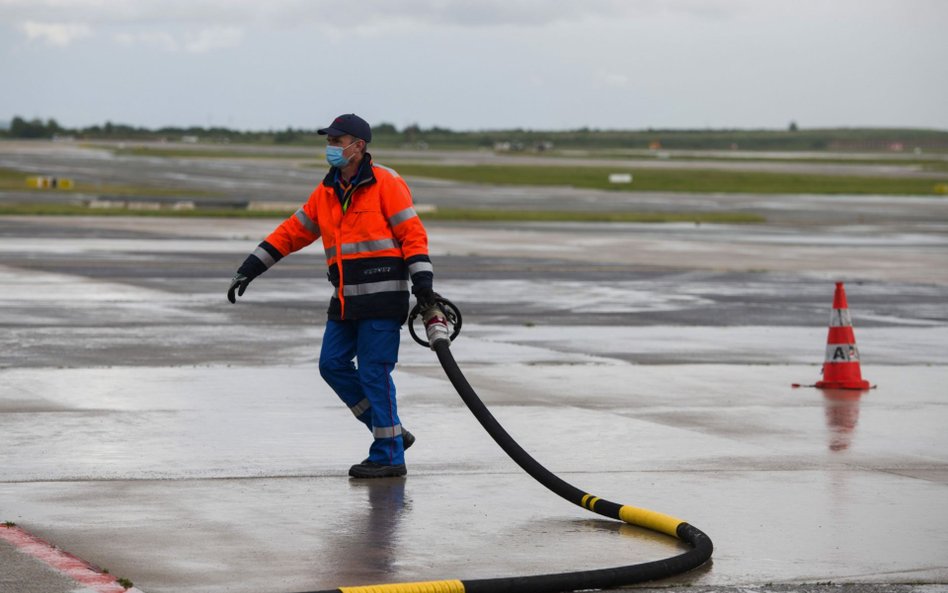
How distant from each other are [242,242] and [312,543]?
23.1 metres

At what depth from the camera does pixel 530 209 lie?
4550 cm

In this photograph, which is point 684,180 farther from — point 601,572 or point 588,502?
point 601,572

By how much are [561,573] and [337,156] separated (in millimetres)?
3046

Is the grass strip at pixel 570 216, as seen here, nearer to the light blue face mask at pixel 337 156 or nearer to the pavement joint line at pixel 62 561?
the light blue face mask at pixel 337 156

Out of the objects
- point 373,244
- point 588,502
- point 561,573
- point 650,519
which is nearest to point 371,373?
point 373,244

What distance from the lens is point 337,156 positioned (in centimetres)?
868

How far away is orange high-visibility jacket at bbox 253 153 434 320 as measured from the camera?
873 centimetres

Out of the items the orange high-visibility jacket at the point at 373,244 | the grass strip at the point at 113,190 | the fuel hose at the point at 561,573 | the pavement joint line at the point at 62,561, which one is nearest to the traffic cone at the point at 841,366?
the fuel hose at the point at 561,573

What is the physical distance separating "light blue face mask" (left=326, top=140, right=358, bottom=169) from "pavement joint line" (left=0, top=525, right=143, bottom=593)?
102 inches

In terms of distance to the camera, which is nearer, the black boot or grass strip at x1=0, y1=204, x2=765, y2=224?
the black boot

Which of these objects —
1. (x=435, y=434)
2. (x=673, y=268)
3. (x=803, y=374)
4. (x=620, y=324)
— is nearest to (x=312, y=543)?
(x=435, y=434)

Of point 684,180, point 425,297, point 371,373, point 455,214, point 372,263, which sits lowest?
point 684,180

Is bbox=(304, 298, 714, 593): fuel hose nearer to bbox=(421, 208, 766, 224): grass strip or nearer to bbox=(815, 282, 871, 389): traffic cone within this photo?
bbox=(815, 282, 871, 389): traffic cone

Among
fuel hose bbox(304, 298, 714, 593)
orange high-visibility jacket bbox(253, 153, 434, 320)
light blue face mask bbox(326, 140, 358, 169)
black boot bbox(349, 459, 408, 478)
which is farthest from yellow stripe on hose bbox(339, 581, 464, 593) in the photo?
light blue face mask bbox(326, 140, 358, 169)
